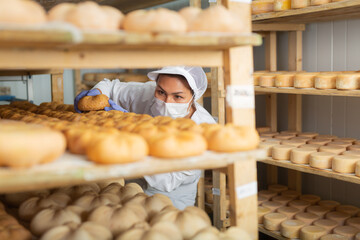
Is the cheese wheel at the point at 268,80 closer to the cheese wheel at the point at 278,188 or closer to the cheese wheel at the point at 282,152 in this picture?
the cheese wheel at the point at 282,152

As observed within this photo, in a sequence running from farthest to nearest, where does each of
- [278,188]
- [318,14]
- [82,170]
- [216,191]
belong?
[278,188] → [216,191] → [318,14] → [82,170]

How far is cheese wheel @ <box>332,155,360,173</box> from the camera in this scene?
2.35 m

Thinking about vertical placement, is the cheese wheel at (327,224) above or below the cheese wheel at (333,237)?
above

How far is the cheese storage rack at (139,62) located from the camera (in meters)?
0.89

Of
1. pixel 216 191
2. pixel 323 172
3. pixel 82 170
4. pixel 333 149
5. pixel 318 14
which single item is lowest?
pixel 216 191

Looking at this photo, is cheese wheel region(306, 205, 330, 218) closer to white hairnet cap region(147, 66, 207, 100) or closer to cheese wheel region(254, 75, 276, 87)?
cheese wheel region(254, 75, 276, 87)

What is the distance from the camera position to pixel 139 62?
108cm

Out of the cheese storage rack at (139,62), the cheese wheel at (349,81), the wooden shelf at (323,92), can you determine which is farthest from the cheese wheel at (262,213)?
the cheese storage rack at (139,62)

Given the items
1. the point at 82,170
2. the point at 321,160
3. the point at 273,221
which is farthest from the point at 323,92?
the point at 82,170

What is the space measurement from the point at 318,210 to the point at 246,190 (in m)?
1.80

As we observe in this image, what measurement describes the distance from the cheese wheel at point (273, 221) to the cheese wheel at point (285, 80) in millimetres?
911

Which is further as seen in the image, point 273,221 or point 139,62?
point 273,221

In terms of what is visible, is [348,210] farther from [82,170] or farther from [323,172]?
[82,170]

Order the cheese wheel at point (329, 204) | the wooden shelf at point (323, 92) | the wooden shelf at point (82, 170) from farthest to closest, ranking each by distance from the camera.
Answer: the cheese wheel at point (329, 204) < the wooden shelf at point (323, 92) < the wooden shelf at point (82, 170)
